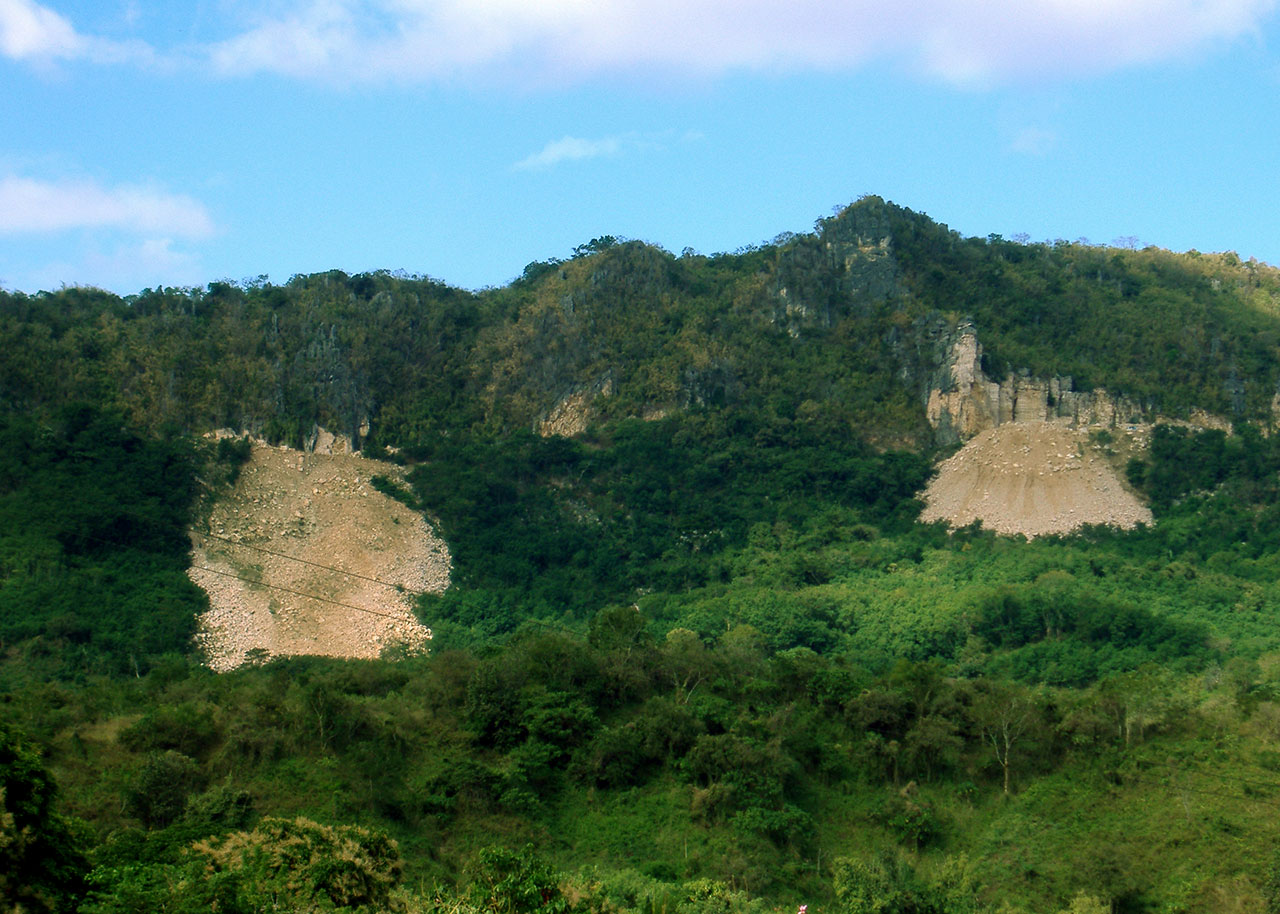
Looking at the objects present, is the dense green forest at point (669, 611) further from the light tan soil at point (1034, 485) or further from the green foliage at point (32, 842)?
the light tan soil at point (1034, 485)

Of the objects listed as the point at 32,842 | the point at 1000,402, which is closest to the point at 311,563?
the point at 1000,402

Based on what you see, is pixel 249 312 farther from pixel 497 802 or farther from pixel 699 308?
pixel 497 802

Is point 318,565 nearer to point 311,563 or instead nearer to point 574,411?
point 311,563

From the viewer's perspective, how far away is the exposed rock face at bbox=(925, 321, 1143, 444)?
63781mm

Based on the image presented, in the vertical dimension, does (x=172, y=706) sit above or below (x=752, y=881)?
above

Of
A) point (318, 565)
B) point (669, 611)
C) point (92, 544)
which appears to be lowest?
point (669, 611)

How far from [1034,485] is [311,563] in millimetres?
28495

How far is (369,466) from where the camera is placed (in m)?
61.6

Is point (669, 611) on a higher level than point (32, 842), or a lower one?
higher

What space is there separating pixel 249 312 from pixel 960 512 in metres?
→ 33.4

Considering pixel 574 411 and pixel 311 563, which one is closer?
pixel 311 563

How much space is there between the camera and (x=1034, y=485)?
58.6 metres

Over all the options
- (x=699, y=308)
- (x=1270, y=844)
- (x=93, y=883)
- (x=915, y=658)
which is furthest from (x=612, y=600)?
(x=93, y=883)

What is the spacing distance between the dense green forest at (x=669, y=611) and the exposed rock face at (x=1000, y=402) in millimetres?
886
